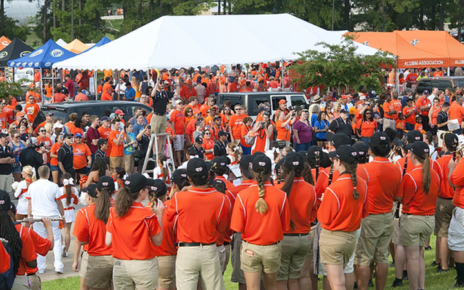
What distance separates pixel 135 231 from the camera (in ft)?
19.8

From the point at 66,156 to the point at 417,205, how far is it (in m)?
8.61

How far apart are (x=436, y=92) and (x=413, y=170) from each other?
47.1 ft

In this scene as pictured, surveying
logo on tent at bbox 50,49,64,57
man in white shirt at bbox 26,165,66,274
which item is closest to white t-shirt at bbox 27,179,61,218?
man in white shirt at bbox 26,165,66,274

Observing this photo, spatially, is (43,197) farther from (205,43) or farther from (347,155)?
(205,43)

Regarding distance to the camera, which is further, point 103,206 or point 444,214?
point 444,214

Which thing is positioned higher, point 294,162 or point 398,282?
point 294,162

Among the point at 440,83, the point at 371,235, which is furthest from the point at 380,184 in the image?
the point at 440,83

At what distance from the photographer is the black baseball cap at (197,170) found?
6209mm

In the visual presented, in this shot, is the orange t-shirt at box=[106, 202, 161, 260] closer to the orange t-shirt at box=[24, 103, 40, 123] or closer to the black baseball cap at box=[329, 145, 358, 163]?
the black baseball cap at box=[329, 145, 358, 163]

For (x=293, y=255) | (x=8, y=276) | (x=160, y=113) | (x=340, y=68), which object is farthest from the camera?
(x=340, y=68)

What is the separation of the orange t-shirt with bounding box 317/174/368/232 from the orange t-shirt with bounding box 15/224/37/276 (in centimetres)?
298

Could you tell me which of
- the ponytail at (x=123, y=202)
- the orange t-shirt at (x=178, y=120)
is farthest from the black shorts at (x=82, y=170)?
the ponytail at (x=123, y=202)

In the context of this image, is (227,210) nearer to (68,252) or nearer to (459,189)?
(459,189)

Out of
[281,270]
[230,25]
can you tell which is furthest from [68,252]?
[230,25]
